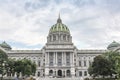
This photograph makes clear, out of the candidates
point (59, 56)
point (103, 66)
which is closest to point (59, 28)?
point (59, 56)

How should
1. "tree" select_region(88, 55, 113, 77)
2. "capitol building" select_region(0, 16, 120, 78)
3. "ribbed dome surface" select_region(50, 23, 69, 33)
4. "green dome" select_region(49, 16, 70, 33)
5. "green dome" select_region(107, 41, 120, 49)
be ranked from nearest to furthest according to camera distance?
"tree" select_region(88, 55, 113, 77) < "capitol building" select_region(0, 16, 120, 78) < "green dome" select_region(49, 16, 70, 33) < "ribbed dome surface" select_region(50, 23, 69, 33) < "green dome" select_region(107, 41, 120, 49)

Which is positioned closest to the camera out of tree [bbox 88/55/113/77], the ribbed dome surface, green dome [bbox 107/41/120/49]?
tree [bbox 88/55/113/77]

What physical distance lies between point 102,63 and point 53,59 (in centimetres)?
5080

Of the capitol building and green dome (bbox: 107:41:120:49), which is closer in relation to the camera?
the capitol building

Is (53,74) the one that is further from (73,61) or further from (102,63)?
(102,63)

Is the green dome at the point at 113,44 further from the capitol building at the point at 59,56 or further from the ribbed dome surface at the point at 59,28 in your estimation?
the ribbed dome surface at the point at 59,28

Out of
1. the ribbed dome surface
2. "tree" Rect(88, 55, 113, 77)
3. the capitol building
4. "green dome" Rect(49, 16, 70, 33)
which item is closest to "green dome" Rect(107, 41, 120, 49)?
the capitol building

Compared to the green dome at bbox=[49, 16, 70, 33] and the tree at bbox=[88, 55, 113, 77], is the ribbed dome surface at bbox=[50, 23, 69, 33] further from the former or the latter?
the tree at bbox=[88, 55, 113, 77]

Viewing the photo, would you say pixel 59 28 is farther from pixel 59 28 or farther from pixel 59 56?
Answer: pixel 59 56

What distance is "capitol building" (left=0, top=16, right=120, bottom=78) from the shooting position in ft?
343

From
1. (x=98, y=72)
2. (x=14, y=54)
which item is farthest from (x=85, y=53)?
(x=98, y=72)

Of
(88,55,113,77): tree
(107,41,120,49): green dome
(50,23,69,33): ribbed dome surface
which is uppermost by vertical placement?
(50,23,69,33): ribbed dome surface

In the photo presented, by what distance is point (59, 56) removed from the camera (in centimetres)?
10656

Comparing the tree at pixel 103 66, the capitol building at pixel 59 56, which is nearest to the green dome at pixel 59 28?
the capitol building at pixel 59 56
